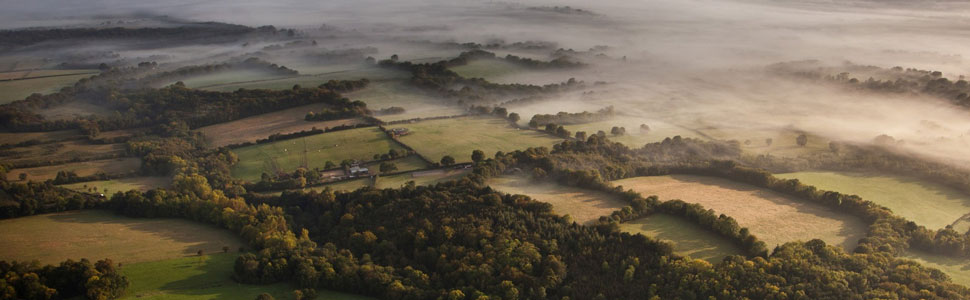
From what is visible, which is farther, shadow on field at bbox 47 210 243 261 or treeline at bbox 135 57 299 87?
treeline at bbox 135 57 299 87

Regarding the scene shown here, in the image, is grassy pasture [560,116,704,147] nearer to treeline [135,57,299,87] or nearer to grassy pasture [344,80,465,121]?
grassy pasture [344,80,465,121]

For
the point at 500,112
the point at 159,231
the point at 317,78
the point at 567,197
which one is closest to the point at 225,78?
the point at 317,78

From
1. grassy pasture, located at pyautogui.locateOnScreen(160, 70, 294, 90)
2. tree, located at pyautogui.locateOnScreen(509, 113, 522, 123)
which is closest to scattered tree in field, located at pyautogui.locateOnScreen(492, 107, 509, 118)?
tree, located at pyautogui.locateOnScreen(509, 113, 522, 123)

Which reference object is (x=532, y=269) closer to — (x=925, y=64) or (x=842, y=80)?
(x=842, y=80)

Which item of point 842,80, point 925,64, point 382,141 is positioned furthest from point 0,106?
point 925,64

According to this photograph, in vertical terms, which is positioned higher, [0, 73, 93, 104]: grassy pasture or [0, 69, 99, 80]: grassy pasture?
[0, 69, 99, 80]: grassy pasture

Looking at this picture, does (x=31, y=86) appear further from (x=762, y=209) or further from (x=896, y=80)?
(x=896, y=80)
